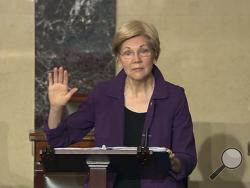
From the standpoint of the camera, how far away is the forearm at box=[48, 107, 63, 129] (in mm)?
2645

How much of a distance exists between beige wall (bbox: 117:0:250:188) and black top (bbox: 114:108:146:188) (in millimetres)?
1711

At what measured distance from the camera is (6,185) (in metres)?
4.44

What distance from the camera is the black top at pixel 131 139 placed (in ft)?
8.34

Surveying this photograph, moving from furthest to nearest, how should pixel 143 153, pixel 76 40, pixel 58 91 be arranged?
pixel 76 40 < pixel 58 91 < pixel 143 153

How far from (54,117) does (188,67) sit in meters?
1.93

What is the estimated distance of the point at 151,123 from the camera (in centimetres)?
264

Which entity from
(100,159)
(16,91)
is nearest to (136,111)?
(100,159)

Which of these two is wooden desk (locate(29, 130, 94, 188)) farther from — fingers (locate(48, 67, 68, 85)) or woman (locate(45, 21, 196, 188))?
fingers (locate(48, 67, 68, 85))

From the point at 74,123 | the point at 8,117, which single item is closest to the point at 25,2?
the point at 8,117

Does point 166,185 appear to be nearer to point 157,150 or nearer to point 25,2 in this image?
point 157,150

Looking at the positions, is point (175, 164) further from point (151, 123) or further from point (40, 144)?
point (40, 144)

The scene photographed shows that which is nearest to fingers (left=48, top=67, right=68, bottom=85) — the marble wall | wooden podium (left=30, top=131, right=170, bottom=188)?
wooden podium (left=30, top=131, right=170, bottom=188)

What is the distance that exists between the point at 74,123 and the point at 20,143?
1725mm

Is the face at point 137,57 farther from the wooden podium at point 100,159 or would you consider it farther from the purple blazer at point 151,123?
the wooden podium at point 100,159
